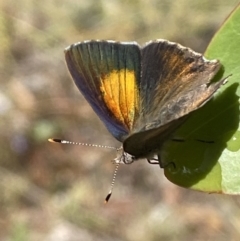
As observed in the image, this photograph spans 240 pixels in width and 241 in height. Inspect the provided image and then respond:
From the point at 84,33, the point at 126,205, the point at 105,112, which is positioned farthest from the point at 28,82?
the point at 105,112

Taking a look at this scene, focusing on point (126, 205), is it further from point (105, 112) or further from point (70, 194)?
point (105, 112)

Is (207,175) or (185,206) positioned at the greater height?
(207,175)

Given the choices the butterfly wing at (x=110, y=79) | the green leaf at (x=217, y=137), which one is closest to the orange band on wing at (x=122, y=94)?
the butterfly wing at (x=110, y=79)

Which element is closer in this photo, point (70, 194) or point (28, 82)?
point (70, 194)

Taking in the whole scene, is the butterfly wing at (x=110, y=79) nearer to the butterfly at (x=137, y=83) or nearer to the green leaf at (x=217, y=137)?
the butterfly at (x=137, y=83)

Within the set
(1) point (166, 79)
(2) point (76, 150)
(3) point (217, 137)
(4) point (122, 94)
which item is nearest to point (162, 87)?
(1) point (166, 79)

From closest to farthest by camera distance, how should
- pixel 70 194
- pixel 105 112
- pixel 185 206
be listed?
pixel 105 112
pixel 185 206
pixel 70 194

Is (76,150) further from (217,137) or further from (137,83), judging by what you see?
(217,137)

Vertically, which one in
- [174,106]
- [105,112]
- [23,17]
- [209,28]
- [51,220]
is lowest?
[51,220]
